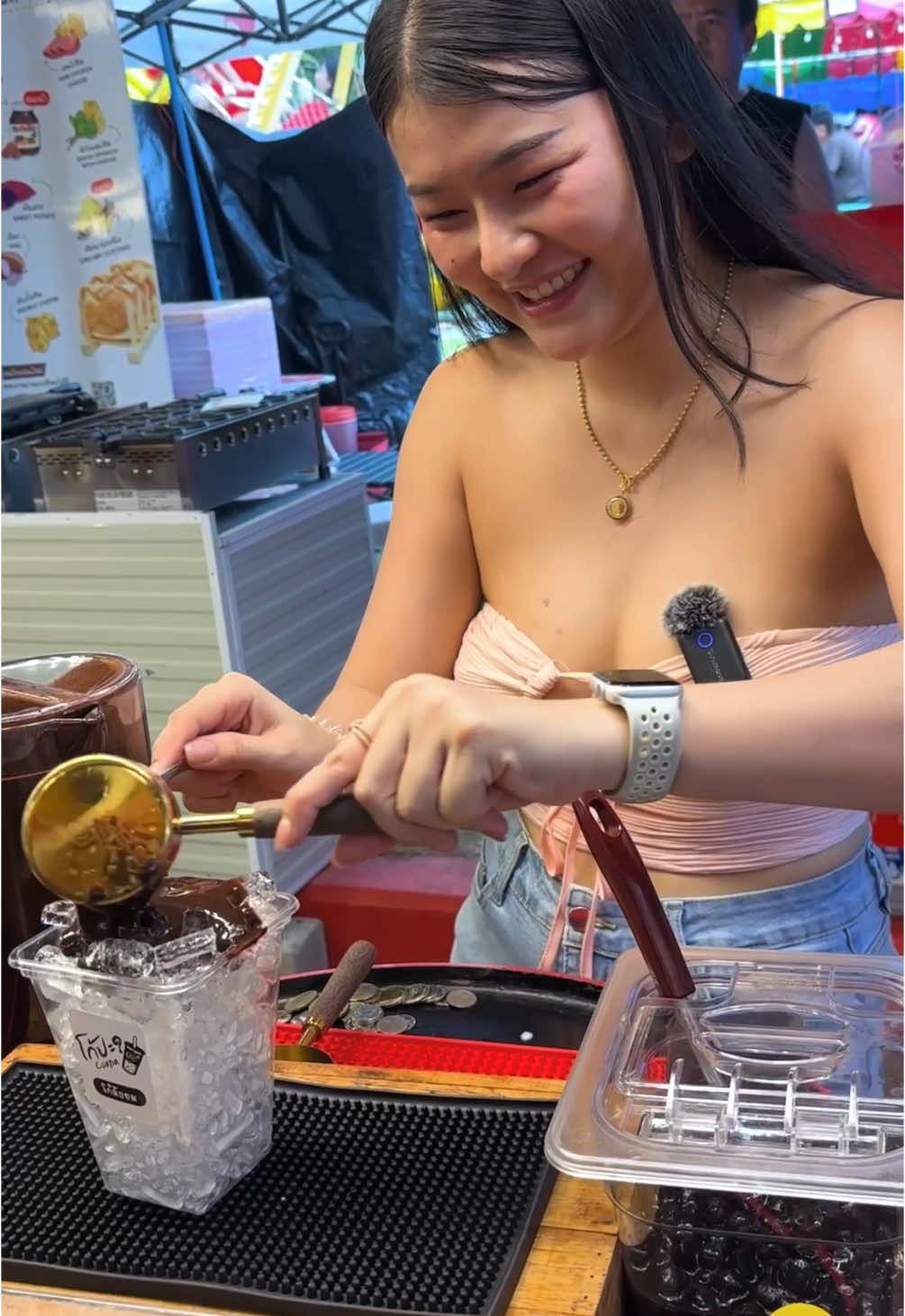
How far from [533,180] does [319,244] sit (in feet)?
11.8

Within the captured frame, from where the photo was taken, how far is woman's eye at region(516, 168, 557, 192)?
3.46 feet

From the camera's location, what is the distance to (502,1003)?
121cm

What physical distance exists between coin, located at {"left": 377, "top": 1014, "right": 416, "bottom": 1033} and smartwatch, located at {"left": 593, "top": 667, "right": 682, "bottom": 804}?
0.40 m

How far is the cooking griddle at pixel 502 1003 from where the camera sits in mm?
1152

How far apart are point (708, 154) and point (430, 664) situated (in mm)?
605

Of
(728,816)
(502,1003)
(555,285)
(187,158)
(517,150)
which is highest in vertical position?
(187,158)

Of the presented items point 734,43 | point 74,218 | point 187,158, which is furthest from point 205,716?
point 187,158

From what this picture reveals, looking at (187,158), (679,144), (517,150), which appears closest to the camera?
(517,150)

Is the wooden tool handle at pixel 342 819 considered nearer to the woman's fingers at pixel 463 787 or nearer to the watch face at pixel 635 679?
the woman's fingers at pixel 463 787

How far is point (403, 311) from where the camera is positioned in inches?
177

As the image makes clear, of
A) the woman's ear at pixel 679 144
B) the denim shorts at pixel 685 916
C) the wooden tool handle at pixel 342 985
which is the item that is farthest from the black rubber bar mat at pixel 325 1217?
the woman's ear at pixel 679 144

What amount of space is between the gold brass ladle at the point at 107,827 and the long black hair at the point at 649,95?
0.59 metres

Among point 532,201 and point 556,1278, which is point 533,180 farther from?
point 556,1278

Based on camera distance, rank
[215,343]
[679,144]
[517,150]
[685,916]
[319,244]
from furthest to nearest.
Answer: [319,244], [215,343], [685,916], [679,144], [517,150]
